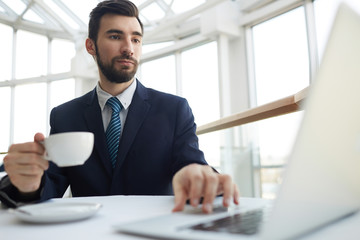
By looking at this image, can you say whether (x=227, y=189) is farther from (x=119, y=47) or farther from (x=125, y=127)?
(x=119, y=47)

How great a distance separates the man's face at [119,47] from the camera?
61.0 inches

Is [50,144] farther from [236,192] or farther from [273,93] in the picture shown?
[273,93]

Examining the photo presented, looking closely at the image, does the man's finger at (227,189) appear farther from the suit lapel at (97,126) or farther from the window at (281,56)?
the window at (281,56)

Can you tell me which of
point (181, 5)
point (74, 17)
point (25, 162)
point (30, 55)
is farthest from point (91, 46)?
point (30, 55)

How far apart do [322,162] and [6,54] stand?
8779mm

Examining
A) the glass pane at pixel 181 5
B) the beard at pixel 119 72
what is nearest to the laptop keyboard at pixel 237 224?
the beard at pixel 119 72

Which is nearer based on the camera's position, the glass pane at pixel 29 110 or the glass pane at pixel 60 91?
the glass pane at pixel 29 110

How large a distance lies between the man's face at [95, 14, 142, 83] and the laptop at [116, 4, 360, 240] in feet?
3.66

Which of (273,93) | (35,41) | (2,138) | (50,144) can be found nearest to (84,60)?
(35,41)

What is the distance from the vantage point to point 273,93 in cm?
488

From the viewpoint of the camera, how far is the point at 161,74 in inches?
274

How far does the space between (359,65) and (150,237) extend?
0.39 m

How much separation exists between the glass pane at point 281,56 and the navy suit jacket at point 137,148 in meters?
3.36

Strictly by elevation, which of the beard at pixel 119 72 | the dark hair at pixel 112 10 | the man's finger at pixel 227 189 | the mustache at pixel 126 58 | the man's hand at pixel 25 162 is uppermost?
the dark hair at pixel 112 10
